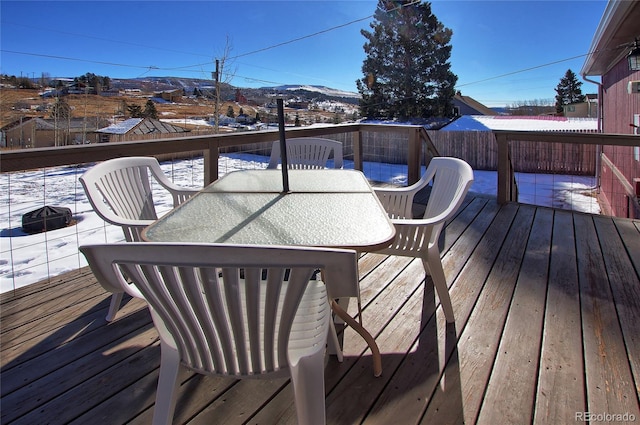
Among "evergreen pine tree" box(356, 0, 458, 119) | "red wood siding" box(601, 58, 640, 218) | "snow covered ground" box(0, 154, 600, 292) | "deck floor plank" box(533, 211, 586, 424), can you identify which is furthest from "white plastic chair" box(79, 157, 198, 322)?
"evergreen pine tree" box(356, 0, 458, 119)

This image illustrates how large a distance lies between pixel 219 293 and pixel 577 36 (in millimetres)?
18762

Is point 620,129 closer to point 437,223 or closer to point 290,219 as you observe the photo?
point 437,223

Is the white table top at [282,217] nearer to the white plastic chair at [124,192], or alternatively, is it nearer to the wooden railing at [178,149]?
the white plastic chair at [124,192]

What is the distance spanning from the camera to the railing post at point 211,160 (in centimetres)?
295

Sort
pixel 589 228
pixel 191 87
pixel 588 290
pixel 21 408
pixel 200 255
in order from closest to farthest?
pixel 200 255 < pixel 21 408 < pixel 588 290 < pixel 589 228 < pixel 191 87

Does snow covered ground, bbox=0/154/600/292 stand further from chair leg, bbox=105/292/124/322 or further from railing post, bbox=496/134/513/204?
railing post, bbox=496/134/513/204

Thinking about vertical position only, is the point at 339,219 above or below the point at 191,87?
below

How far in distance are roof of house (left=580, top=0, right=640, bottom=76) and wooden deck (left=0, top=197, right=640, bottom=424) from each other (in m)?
2.80

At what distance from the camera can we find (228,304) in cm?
88

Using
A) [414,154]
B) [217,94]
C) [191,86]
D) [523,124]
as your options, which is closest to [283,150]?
[414,154]

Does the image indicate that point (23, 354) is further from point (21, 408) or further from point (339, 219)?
point (339, 219)

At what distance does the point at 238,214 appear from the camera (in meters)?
1.56

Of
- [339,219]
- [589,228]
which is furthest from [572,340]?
[589,228]

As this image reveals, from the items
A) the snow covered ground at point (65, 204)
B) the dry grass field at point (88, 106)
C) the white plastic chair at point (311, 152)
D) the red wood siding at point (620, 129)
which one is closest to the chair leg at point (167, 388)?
the snow covered ground at point (65, 204)
